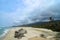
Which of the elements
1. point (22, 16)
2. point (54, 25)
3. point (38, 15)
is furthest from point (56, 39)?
point (22, 16)

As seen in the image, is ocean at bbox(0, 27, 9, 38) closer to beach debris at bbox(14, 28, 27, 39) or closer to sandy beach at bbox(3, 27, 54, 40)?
sandy beach at bbox(3, 27, 54, 40)

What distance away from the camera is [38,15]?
9.34 ft

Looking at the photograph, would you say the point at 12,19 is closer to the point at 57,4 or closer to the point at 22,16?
the point at 22,16

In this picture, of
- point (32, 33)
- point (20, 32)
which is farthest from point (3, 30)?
point (32, 33)

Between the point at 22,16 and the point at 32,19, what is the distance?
6.9 inches

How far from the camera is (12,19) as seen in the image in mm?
2871

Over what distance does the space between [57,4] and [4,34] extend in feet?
3.29

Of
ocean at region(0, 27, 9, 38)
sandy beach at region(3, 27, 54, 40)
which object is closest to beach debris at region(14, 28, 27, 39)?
sandy beach at region(3, 27, 54, 40)

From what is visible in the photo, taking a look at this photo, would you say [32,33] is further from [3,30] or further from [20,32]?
[3,30]

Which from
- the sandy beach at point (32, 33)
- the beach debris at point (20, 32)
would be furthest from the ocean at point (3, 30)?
the beach debris at point (20, 32)

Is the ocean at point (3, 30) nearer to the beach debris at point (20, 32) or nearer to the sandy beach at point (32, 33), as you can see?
the sandy beach at point (32, 33)

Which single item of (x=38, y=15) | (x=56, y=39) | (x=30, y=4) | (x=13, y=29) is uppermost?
(x=30, y=4)

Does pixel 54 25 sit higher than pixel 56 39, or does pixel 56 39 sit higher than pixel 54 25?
pixel 54 25

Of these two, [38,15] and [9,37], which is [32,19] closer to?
[38,15]
